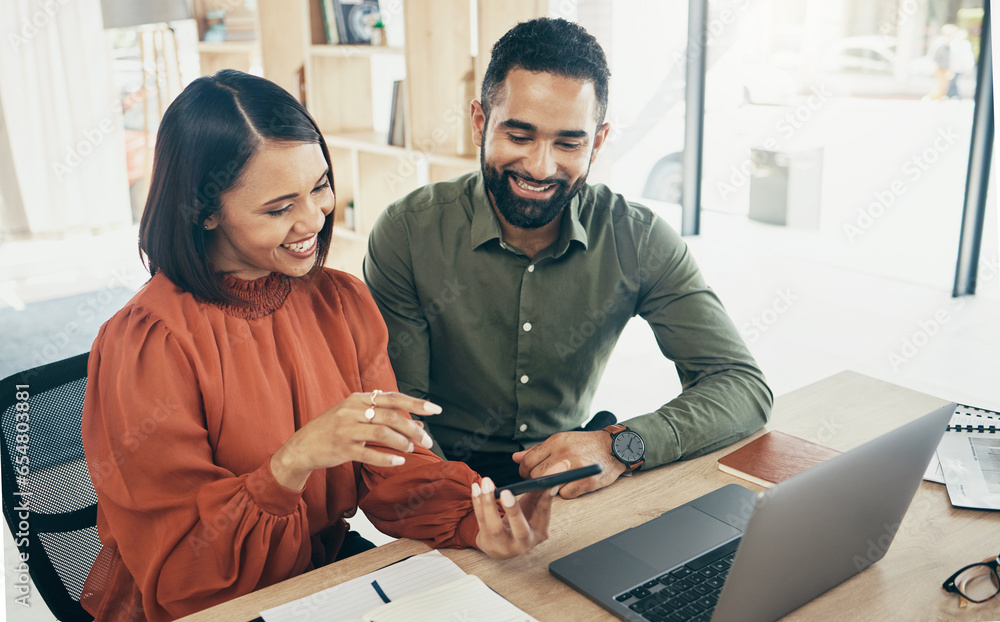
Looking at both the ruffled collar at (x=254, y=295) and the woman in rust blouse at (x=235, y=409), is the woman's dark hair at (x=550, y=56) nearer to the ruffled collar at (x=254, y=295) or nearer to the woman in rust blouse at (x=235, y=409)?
the woman in rust blouse at (x=235, y=409)

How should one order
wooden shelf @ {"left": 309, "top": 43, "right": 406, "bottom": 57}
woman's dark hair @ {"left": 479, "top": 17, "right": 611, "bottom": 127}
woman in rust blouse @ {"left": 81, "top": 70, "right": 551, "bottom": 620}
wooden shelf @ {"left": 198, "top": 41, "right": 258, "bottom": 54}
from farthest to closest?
wooden shelf @ {"left": 198, "top": 41, "right": 258, "bottom": 54} → wooden shelf @ {"left": 309, "top": 43, "right": 406, "bottom": 57} → woman's dark hair @ {"left": 479, "top": 17, "right": 611, "bottom": 127} → woman in rust blouse @ {"left": 81, "top": 70, "right": 551, "bottom": 620}

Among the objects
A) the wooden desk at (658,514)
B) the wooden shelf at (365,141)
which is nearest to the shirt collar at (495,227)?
the wooden desk at (658,514)

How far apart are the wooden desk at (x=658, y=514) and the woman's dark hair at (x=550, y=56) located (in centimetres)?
77

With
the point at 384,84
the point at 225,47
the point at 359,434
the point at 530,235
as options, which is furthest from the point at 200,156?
the point at 225,47

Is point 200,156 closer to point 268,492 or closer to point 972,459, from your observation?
point 268,492

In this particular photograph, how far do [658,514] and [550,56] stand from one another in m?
0.89

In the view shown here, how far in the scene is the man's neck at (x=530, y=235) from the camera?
1.78m

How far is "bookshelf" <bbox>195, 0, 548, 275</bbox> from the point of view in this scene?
313 centimetres

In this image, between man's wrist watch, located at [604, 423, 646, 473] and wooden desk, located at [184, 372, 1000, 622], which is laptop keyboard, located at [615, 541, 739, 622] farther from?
man's wrist watch, located at [604, 423, 646, 473]

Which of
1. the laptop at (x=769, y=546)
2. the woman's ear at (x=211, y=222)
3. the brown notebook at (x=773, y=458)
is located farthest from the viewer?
the brown notebook at (x=773, y=458)

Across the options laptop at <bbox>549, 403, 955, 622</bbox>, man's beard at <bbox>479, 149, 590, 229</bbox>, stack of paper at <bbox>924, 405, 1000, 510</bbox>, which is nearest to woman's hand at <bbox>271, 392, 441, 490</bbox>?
laptop at <bbox>549, 403, 955, 622</bbox>

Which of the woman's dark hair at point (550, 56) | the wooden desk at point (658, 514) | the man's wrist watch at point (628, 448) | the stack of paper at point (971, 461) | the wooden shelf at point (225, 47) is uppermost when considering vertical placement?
the wooden shelf at point (225, 47)

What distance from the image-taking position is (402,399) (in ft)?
3.46

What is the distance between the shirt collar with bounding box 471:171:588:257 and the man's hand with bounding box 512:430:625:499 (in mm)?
487
